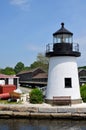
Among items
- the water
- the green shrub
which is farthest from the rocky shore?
the green shrub

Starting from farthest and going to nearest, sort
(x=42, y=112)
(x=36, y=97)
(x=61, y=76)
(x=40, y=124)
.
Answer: (x=61, y=76)
(x=36, y=97)
(x=42, y=112)
(x=40, y=124)

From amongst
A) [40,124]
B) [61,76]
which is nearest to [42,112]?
[40,124]

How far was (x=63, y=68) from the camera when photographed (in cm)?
2502

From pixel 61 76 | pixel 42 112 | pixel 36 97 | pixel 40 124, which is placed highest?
pixel 61 76

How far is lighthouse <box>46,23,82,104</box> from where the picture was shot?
2492cm

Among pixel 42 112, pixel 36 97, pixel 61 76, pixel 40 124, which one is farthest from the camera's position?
pixel 61 76

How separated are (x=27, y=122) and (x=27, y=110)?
2.17 m

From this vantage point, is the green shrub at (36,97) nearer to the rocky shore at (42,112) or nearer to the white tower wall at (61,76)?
the white tower wall at (61,76)

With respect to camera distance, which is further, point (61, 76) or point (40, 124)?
point (61, 76)

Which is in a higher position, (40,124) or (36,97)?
(36,97)

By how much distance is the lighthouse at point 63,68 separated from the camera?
2492cm

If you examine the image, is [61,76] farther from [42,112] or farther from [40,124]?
[40,124]

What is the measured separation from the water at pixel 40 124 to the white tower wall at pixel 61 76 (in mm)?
4624

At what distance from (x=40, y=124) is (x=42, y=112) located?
2.51 m
